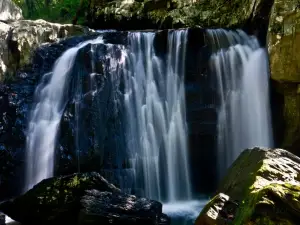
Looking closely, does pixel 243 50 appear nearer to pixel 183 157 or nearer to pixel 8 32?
pixel 183 157

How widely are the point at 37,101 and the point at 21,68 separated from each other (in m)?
1.59

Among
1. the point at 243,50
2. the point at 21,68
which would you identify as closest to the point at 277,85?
the point at 243,50

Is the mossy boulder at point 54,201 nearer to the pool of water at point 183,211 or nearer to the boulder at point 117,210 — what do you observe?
the boulder at point 117,210

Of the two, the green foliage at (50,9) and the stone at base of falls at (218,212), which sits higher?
the green foliage at (50,9)

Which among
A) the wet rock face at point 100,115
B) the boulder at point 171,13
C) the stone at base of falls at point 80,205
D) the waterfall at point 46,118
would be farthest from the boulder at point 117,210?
the boulder at point 171,13

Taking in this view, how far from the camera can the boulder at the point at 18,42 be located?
11.0 metres

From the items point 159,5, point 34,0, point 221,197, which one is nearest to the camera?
point 221,197

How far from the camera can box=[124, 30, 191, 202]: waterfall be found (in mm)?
9484

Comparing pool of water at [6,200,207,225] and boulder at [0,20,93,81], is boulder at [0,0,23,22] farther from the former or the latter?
pool of water at [6,200,207,225]

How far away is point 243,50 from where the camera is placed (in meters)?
10.5

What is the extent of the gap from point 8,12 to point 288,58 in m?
9.65

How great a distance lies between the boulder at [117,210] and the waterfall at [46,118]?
292 cm

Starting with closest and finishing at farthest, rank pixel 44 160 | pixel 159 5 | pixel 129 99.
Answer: pixel 44 160
pixel 129 99
pixel 159 5

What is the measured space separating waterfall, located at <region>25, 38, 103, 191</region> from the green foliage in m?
12.1
